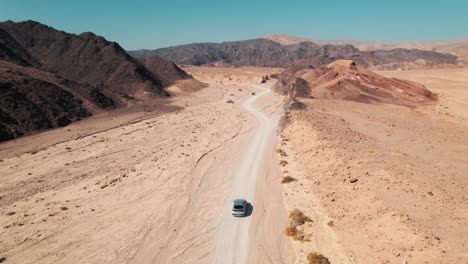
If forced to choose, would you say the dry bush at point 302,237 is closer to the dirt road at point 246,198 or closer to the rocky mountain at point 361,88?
the dirt road at point 246,198

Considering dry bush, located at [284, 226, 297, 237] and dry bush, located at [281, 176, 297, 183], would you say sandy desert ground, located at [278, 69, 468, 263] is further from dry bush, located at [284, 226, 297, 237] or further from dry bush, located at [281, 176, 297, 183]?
dry bush, located at [284, 226, 297, 237]

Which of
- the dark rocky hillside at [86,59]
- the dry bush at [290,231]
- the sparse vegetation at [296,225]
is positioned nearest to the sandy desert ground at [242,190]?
the sparse vegetation at [296,225]

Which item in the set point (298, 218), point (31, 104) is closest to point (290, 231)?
point (298, 218)

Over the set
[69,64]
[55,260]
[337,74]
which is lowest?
[55,260]

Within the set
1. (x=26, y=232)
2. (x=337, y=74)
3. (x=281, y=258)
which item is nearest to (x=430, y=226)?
(x=281, y=258)

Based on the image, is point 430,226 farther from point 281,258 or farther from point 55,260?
point 55,260
